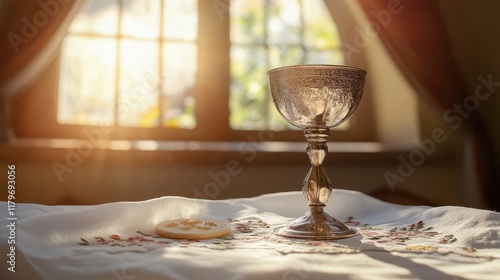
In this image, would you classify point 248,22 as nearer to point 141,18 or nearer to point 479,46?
point 141,18

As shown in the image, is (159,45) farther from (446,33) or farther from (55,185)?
(446,33)

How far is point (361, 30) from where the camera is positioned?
2.41 metres

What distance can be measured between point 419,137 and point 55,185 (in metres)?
1.52

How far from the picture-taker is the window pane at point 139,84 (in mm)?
2211

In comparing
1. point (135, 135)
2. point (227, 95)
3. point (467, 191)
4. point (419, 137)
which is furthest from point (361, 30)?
point (135, 135)

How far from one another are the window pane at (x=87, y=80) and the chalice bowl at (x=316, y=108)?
4.94 feet

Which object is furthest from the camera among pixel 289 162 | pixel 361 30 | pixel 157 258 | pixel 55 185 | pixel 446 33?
pixel 361 30

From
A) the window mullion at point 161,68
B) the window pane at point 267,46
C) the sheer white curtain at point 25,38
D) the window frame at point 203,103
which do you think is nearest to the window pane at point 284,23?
the window pane at point 267,46

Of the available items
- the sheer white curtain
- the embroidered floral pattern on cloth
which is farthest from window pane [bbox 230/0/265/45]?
the embroidered floral pattern on cloth

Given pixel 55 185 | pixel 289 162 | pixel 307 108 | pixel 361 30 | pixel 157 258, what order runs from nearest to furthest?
pixel 157 258
pixel 307 108
pixel 55 185
pixel 289 162
pixel 361 30

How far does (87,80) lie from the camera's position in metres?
2.21

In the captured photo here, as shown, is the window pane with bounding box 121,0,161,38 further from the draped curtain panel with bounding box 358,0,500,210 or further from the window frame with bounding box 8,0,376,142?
the draped curtain panel with bounding box 358,0,500,210

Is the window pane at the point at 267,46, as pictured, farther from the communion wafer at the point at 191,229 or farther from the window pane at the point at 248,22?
the communion wafer at the point at 191,229

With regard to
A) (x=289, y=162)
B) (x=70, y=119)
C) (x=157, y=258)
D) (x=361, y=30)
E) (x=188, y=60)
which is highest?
(x=361, y=30)
